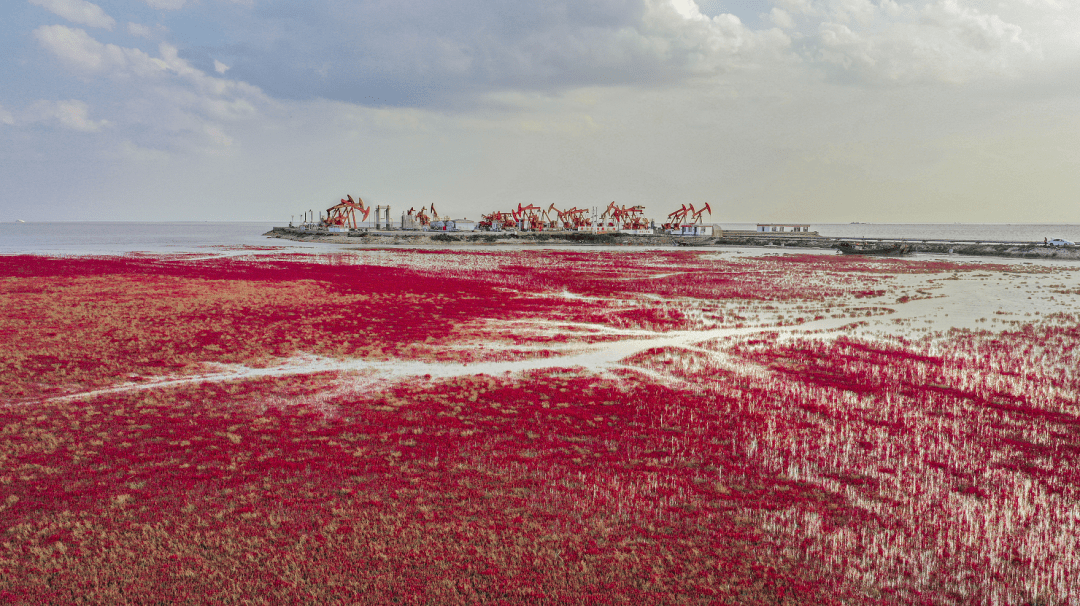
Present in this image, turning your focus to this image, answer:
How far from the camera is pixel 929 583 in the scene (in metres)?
5.71

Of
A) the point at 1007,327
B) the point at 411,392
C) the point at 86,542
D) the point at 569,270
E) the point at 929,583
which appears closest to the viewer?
the point at 929,583

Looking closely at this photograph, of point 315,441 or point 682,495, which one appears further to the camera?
point 315,441

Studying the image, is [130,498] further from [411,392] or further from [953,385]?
[953,385]

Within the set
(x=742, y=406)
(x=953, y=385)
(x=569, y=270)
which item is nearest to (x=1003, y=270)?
(x=569, y=270)

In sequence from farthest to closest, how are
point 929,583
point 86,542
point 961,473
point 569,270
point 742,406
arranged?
point 569,270 < point 742,406 < point 961,473 < point 86,542 < point 929,583

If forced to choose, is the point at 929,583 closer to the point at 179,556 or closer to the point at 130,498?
the point at 179,556

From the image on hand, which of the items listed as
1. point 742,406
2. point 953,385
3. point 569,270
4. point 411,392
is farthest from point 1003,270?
point 411,392

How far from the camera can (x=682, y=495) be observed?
7.49 m

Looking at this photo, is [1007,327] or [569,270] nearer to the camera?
[1007,327]

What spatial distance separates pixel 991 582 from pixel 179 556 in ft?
25.4

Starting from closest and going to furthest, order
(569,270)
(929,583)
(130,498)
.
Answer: (929,583) → (130,498) → (569,270)

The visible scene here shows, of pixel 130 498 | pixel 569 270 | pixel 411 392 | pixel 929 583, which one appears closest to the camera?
pixel 929 583

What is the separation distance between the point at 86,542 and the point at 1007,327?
23.8 m

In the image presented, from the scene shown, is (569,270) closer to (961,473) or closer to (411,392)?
(411,392)
